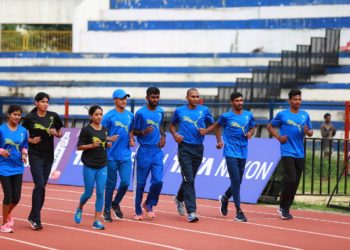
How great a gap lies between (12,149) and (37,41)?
29.1 meters

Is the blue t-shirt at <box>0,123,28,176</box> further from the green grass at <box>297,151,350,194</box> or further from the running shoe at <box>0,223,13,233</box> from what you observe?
the green grass at <box>297,151,350,194</box>

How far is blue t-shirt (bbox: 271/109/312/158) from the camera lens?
16.3 metres

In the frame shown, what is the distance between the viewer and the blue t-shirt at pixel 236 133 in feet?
52.6

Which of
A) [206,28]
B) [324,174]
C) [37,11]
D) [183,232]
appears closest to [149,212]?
[183,232]

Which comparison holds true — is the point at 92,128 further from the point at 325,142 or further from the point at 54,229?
the point at 325,142

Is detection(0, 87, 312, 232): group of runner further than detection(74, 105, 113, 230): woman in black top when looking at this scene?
No

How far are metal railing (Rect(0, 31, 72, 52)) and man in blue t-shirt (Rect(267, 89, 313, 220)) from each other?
25300 millimetres

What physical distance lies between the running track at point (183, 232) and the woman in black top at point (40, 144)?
495mm

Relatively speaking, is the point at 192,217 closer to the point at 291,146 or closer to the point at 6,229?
the point at 291,146

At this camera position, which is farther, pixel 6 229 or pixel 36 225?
pixel 36 225

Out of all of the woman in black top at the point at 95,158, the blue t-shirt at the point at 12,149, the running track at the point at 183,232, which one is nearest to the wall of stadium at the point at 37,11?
the running track at the point at 183,232

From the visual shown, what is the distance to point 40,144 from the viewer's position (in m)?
14.4

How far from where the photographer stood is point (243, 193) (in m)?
19.3

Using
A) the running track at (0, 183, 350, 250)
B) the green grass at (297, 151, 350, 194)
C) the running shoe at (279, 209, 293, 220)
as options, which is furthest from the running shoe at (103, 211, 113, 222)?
the green grass at (297, 151, 350, 194)
